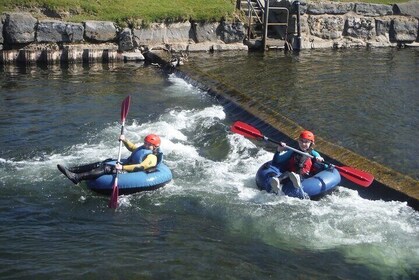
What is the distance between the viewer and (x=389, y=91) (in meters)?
→ 18.4

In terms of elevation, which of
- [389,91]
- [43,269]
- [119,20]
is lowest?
[43,269]

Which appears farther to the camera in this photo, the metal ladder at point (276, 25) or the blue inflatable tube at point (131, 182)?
the metal ladder at point (276, 25)

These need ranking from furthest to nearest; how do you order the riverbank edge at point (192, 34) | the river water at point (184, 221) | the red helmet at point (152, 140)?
the riverbank edge at point (192, 34)
the red helmet at point (152, 140)
the river water at point (184, 221)

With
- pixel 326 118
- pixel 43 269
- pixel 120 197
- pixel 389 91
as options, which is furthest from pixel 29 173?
pixel 389 91

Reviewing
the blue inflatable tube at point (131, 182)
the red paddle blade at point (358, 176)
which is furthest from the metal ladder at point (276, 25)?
the blue inflatable tube at point (131, 182)

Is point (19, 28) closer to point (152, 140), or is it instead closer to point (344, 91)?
point (344, 91)

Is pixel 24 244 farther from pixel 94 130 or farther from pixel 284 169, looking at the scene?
pixel 94 130

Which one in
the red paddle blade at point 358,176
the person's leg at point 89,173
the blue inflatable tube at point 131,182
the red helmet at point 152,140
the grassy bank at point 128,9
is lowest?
the blue inflatable tube at point 131,182

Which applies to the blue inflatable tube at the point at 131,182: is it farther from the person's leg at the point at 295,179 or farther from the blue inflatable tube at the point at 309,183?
the person's leg at the point at 295,179

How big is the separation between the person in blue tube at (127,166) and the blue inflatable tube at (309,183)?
84.0 inches

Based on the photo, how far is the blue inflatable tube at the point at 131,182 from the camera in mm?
10203

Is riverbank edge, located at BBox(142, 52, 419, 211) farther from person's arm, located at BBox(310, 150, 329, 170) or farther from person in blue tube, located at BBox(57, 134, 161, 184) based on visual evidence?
person in blue tube, located at BBox(57, 134, 161, 184)

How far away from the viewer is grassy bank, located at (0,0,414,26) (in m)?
24.1

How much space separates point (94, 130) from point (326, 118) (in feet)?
20.9
